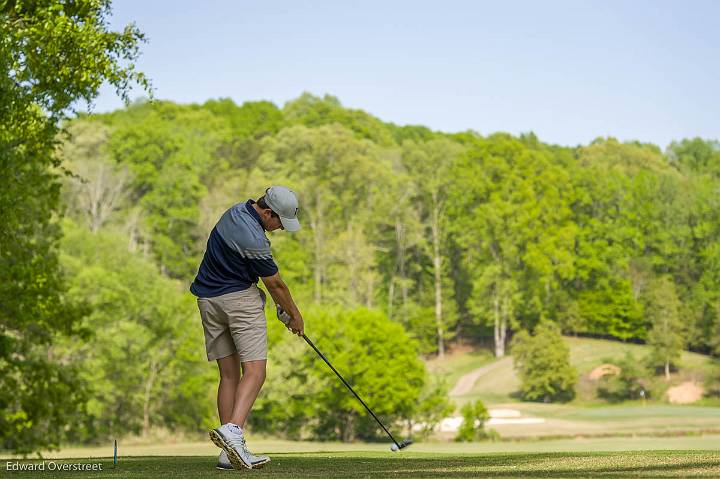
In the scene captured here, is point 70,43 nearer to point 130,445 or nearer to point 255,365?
point 255,365

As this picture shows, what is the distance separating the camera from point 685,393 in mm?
65375

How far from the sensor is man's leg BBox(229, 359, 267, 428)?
813 cm

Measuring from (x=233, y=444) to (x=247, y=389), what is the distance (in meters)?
0.50

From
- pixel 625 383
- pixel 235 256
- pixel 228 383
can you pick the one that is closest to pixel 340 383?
pixel 625 383

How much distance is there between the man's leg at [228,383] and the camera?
332 inches

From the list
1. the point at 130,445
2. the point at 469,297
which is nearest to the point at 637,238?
the point at 469,297

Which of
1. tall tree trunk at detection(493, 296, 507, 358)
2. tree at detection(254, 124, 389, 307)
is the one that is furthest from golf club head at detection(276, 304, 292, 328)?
tall tree trunk at detection(493, 296, 507, 358)

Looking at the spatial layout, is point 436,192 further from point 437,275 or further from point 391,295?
point 391,295

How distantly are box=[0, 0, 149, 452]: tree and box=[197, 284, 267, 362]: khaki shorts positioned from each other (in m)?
8.83

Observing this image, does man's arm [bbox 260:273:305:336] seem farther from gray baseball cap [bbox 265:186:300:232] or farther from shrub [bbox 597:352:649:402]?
shrub [bbox 597:352:649:402]

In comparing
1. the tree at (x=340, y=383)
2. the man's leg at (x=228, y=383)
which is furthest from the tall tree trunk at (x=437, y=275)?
the man's leg at (x=228, y=383)

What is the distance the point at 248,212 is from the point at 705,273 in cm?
7158

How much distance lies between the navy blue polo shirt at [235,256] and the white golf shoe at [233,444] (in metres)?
1.00

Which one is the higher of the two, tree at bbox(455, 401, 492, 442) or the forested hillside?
the forested hillside
